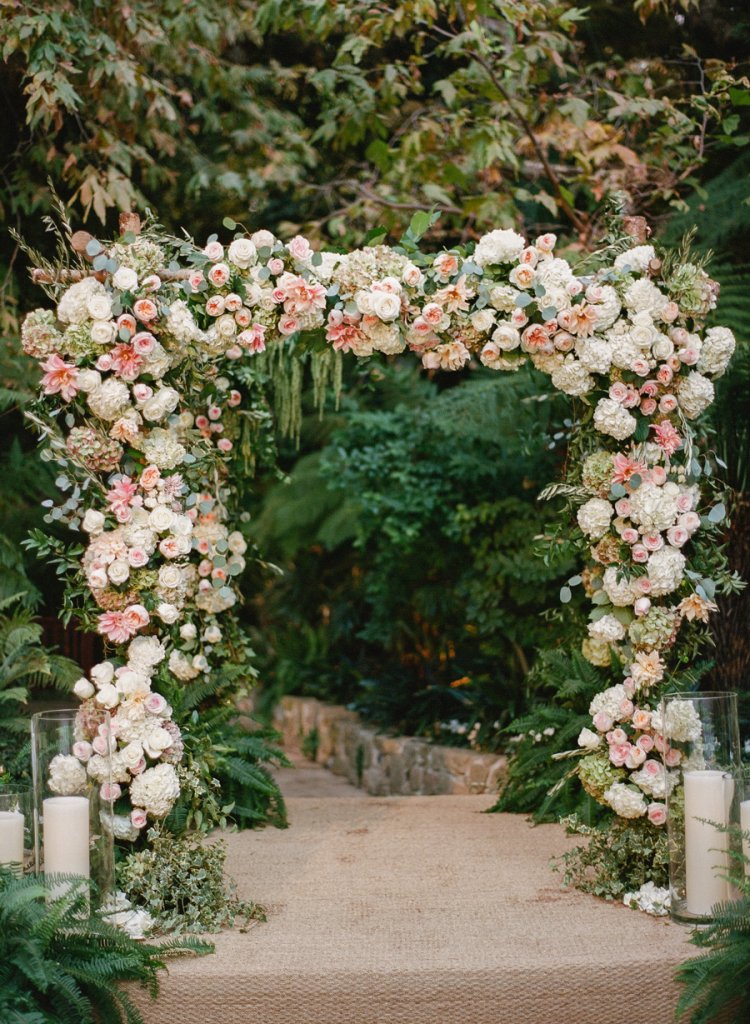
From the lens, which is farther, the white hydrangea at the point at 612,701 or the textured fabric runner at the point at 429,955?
the white hydrangea at the point at 612,701

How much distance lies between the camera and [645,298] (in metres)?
3.40

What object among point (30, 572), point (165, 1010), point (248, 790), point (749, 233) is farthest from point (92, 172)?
point (165, 1010)

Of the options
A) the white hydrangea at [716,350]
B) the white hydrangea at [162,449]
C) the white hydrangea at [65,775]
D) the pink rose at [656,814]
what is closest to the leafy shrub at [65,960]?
the white hydrangea at [65,775]

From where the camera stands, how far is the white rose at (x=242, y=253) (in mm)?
3441

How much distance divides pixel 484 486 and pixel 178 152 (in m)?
2.82

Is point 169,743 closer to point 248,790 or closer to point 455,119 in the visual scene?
point 248,790

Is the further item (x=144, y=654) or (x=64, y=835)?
(x=144, y=654)

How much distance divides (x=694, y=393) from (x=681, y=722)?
1076 mm

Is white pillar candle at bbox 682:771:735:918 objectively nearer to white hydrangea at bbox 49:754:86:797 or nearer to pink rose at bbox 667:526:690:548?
pink rose at bbox 667:526:690:548

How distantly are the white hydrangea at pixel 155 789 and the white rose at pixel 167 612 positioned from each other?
0.45m

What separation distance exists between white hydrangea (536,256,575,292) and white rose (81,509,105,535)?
158 cm

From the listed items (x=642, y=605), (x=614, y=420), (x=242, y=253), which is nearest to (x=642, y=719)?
(x=642, y=605)

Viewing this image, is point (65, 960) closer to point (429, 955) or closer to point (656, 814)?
point (429, 955)

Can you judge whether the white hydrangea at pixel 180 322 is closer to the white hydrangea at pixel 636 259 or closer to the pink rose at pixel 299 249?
the pink rose at pixel 299 249
